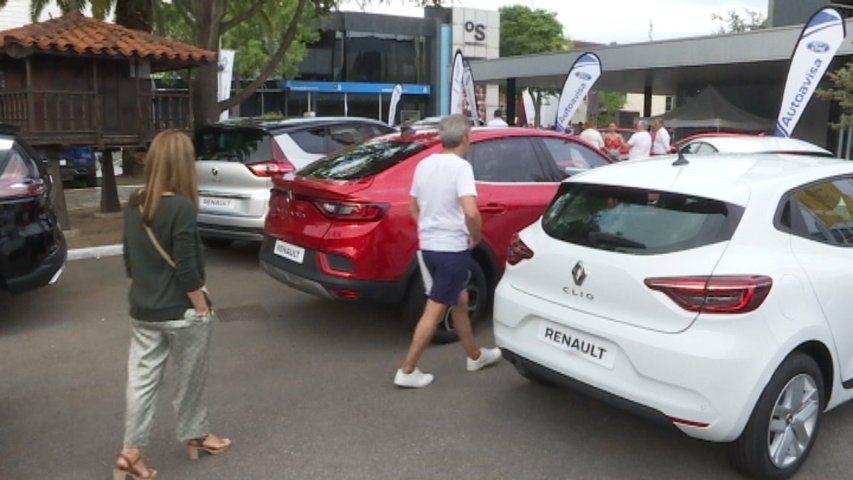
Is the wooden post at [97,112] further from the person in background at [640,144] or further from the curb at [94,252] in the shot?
the person in background at [640,144]

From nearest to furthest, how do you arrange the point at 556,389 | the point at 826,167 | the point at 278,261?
1. the point at 826,167
2. the point at 556,389
3. the point at 278,261

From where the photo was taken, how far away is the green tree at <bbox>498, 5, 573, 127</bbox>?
2377 inches

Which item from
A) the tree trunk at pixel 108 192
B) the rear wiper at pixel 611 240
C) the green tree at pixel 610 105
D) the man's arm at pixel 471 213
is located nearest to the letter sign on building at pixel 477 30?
the green tree at pixel 610 105

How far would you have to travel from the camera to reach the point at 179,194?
3281 mm

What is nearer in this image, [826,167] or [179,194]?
[179,194]

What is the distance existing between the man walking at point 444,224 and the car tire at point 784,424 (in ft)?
5.82

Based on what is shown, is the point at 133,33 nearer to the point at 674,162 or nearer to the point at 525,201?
the point at 525,201

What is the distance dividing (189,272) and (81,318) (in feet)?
11.2

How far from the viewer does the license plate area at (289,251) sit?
211 inches

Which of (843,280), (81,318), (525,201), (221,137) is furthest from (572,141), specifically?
(81,318)

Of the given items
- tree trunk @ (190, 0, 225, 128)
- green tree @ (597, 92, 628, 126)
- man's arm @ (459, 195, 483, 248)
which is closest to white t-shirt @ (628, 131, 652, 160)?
tree trunk @ (190, 0, 225, 128)

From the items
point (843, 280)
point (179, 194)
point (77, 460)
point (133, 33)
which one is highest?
point (133, 33)

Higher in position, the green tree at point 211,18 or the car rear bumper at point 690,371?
the green tree at point 211,18

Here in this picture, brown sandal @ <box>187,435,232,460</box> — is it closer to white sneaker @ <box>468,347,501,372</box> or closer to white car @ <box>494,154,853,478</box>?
white car @ <box>494,154,853,478</box>
